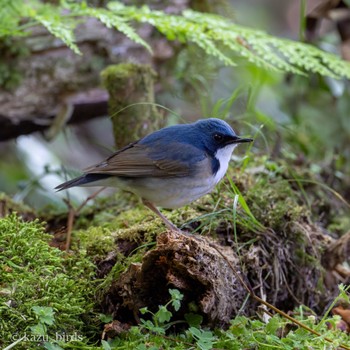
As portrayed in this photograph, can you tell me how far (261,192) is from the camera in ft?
14.9

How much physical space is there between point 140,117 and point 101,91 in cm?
129

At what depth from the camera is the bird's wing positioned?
4.18 m

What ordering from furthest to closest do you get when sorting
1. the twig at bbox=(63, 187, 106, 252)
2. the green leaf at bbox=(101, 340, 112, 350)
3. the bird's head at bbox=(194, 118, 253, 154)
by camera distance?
the twig at bbox=(63, 187, 106, 252), the bird's head at bbox=(194, 118, 253, 154), the green leaf at bbox=(101, 340, 112, 350)

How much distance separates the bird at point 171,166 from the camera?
13.5 feet

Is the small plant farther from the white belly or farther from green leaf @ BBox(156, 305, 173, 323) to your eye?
the white belly

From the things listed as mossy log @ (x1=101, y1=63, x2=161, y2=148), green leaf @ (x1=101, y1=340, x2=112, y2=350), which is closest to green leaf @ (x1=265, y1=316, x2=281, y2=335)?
green leaf @ (x1=101, y1=340, x2=112, y2=350)

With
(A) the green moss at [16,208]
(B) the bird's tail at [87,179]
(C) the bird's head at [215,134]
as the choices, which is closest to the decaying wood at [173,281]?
(B) the bird's tail at [87,179]

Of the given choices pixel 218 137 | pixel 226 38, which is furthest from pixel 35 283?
pixel 226 38

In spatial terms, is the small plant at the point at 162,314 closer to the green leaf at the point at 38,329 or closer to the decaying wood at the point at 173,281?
the decaying wood at the point at 173,281

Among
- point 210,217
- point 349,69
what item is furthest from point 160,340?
point 349,69

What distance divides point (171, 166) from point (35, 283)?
4.22ft

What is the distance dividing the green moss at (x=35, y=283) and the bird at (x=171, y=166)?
559mm

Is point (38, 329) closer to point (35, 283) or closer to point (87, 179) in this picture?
point (35, 283)

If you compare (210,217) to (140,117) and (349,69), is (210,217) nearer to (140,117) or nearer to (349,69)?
(140,117)
